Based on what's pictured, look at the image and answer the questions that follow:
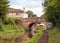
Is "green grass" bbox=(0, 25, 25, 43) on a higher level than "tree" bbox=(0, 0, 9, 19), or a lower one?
lower

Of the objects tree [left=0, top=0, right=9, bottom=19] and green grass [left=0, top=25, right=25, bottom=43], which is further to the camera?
tree [left=0, top=0, right=9, bottom=19]

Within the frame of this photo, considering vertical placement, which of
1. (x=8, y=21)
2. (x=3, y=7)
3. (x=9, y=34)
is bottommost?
(x=9, y=34)

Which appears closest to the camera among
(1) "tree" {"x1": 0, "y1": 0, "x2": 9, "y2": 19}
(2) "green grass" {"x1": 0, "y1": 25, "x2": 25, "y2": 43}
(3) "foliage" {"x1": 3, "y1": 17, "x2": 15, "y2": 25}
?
(2) "green grass" {"x1": 0, "y1": 25, "x2": 25, "y2": 43}

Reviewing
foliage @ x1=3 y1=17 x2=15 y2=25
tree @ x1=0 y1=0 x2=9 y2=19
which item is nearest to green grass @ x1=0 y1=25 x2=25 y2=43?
foliage @ x1=3 y1=17 x2=15 y2=25

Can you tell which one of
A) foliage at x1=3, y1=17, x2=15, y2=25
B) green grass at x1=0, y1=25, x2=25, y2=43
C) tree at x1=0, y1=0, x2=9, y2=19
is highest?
tree at x1=0, y1=0, x2=9, y2=19

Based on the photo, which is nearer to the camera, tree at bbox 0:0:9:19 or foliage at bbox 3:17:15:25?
tree at bbox 0:0:9:19

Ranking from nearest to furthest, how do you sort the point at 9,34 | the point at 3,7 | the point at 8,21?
the point at 9,34, the point at 3,7, the point at 8,21

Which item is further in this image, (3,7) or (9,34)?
(3,7)

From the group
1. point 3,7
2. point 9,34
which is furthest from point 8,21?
point 9,34

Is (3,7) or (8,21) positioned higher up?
(3,7)

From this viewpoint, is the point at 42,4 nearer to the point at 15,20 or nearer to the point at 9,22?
the point at 15,20

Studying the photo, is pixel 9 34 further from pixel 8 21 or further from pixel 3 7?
pixel 8 21

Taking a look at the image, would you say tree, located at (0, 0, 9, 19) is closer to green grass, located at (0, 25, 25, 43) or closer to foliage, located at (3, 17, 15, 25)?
green grass, located at (0, 25, 25, 43)

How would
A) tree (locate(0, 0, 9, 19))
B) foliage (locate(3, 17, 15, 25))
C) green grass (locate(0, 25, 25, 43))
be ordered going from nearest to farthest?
green grass (locate(0, 25, 25, 43)) → tree (locate(0, 0, 9, 19)) → foliage (locate(3, 17, 15, 25))
